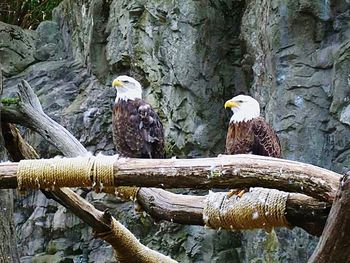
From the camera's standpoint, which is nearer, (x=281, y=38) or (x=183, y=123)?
(x=281, y=38)

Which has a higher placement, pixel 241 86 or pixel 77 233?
pixel 241 86

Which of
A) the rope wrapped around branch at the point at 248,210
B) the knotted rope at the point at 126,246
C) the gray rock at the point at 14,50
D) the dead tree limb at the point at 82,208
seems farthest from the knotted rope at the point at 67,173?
the gray rock at the point at 14,50

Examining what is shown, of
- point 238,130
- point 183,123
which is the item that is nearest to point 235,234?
point 183,123

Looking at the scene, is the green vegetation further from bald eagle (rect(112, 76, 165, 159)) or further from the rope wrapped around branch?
the rope wrapped around branch

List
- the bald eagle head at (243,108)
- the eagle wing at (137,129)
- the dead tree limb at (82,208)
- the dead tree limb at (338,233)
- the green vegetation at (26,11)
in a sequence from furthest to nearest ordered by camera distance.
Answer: the green vegetation at (26,11) → the eagle wing at (137,129) → the bald eagle head at (243,108) → the dead tree limb at (82,208) → the dead tree limb at (338,233)

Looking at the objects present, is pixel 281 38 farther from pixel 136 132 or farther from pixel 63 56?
pixel 63 56

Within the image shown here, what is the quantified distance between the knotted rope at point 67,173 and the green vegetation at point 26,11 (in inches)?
231

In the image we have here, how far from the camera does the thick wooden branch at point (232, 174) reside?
182cm

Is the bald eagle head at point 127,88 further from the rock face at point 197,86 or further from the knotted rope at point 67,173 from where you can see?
the rock face at point 197,86

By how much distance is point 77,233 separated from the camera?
218 inches

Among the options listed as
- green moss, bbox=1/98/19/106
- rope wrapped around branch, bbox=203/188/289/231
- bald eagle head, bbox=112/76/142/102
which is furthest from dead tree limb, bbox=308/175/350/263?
bald eagle head, bbox=112/76/142/102

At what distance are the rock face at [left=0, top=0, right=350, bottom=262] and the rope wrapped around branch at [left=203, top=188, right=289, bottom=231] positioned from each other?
2.29 metres

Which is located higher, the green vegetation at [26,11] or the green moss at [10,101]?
the green vegetation at [26,11]

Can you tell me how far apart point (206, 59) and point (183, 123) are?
482 millimetres
